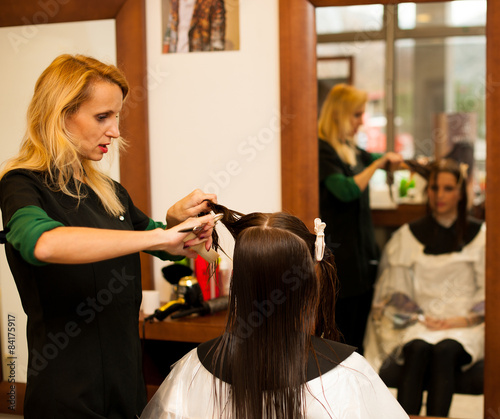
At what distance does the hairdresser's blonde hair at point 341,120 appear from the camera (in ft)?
9.11

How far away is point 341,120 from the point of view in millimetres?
3000

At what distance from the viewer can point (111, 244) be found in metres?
1.17

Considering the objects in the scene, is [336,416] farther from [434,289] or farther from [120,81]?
[434,289]

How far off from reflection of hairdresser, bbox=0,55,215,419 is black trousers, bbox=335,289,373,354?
148 cm

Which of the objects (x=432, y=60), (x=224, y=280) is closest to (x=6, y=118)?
(x=224, y=280)

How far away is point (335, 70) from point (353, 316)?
2.97 meters

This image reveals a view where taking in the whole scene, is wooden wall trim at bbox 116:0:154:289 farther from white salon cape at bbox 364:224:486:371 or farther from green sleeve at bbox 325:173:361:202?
white salon cape at bbox 364:224:486:371

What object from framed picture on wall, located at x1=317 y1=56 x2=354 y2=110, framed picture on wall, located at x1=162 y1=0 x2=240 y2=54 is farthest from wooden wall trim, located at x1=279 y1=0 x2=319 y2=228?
framed picture on wall, located at x1=317 y1=56 x2=354 y2=110

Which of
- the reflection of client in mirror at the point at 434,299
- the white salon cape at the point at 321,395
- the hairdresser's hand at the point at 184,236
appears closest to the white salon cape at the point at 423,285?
the reflection of client in mirror at the point at 434,299

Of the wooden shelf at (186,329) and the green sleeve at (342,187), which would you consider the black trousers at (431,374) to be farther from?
the wooden shelf at (186,329)

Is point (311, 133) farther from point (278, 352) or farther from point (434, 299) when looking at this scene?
point (434, 299)

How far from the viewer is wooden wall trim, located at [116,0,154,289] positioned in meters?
2.24

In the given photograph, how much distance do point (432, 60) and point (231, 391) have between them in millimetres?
5955

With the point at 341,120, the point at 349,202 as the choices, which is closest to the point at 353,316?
the point at 349,202
